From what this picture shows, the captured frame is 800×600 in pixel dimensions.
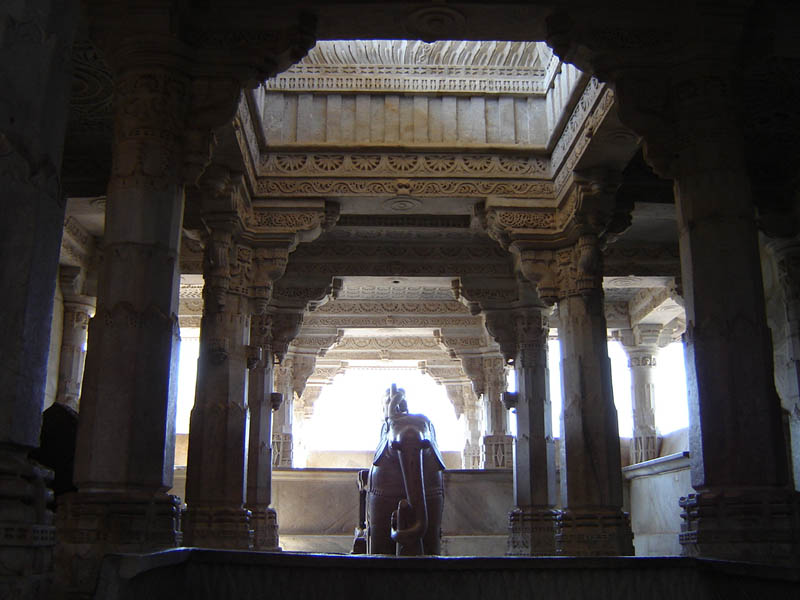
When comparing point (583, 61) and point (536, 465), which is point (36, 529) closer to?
point (583, 61)

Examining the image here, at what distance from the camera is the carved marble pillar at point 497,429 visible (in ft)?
49.8

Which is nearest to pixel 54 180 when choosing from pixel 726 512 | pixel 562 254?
pixel 726 512

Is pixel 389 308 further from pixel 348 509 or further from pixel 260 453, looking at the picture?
pixel 260 453

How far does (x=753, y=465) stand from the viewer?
459 cm

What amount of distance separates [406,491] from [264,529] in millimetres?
3374

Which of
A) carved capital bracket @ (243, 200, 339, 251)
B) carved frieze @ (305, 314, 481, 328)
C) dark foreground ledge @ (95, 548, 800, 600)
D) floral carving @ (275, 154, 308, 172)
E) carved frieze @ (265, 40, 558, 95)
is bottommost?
dark foreground ledge @ (95, 548, 800, 600)

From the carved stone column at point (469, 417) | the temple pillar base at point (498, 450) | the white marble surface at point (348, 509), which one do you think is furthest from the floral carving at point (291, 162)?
the carved stone column at point (469, 417)

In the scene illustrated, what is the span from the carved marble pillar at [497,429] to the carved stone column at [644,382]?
8.60 ft

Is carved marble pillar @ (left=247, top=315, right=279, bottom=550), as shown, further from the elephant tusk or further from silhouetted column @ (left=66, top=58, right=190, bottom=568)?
silhouetted column @ (left=66, top=58, right=190, bottom=568)

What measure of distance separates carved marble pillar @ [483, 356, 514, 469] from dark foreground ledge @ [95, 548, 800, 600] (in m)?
11.7

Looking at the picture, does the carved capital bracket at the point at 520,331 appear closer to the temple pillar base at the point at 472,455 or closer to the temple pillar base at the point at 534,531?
the temple pillar base at the point at 534,531

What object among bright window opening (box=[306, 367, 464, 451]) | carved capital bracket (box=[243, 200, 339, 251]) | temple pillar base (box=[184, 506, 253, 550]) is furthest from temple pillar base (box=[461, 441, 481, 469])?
temple pillar base (box=[184, 506, 253, 550])

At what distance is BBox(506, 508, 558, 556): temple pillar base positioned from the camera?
413 inches

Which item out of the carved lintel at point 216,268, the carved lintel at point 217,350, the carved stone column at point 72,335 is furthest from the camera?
the carved stone column at point 72,335
